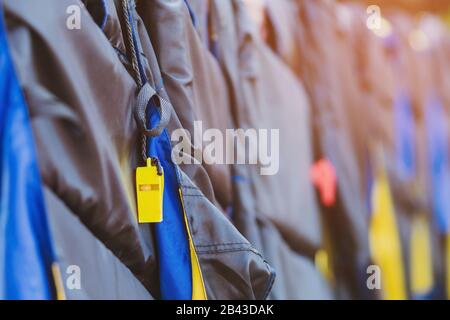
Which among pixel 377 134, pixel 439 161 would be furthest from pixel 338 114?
pixel 439 161

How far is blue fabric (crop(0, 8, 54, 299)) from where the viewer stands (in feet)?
4.22

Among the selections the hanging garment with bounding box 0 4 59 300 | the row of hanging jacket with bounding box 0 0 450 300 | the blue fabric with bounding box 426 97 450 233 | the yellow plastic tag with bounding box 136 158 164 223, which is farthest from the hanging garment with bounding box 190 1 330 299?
the hanging garment with bounding box 0 4 59 300

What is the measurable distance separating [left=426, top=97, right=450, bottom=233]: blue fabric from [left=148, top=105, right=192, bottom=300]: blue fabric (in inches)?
33.4

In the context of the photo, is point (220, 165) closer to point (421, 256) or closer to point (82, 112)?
point (82, 112)

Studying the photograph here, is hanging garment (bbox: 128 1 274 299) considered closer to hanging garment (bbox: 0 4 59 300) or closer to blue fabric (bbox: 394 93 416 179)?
hanging garment (bbox: 0 4 59 300)

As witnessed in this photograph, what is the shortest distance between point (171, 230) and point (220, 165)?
222 millimetres

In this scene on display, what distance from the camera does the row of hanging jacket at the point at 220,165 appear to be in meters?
1.31

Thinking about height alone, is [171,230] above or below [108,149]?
below

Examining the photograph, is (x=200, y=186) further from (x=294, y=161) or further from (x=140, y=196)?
(x=294, y=161)

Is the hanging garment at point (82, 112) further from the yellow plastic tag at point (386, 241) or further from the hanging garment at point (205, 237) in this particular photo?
the yellow plastic tag at point (386, 241)

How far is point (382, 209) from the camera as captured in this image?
192cm

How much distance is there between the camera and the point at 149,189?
1443 mm
